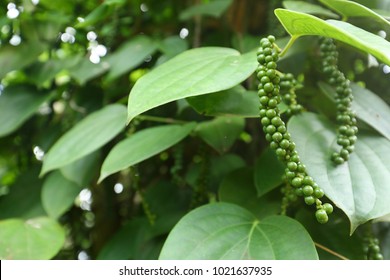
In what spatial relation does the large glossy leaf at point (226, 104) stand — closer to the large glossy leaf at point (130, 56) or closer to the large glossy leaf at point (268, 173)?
the large glossy leaf at point (268, 173)

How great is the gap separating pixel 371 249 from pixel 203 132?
0.82 ft

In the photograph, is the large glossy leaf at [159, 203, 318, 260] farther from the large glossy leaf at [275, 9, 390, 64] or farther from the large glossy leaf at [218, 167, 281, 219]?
the large glossy leaf at [275, 9, 390, 64]

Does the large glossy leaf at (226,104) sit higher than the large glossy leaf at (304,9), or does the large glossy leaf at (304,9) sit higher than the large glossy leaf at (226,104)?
the large glossy leaf at (304,9)

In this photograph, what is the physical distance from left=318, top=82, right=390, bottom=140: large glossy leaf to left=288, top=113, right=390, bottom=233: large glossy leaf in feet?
0.05

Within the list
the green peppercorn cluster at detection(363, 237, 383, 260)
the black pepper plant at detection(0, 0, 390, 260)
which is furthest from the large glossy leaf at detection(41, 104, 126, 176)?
the green peppercorn cluster at detection(363, 237, 383, 260)

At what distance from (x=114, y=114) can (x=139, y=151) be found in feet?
0.43

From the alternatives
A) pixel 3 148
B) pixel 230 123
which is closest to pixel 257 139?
pixel 230 123

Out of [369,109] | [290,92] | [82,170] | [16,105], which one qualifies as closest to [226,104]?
[290,92]

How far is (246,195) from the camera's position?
62 centimetres

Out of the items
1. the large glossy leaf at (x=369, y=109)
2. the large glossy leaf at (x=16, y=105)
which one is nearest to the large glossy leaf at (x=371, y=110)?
the large glossy leaf at (x=369, y=109)

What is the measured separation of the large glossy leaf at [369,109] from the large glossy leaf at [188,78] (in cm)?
15

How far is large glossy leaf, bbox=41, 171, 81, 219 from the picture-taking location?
2.40ft

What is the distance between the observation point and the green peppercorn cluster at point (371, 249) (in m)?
0.56
